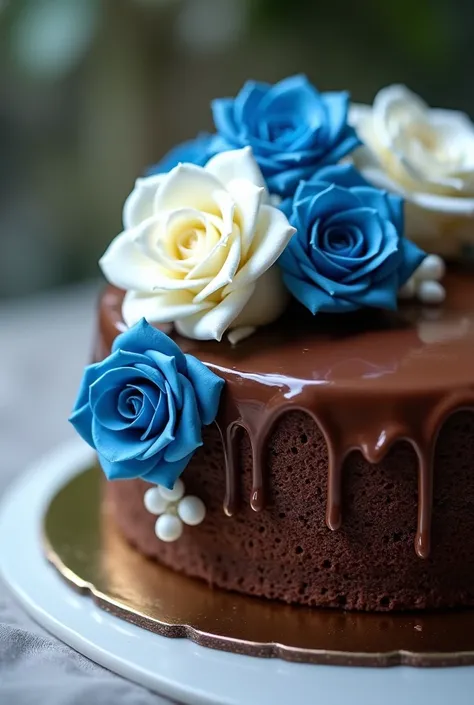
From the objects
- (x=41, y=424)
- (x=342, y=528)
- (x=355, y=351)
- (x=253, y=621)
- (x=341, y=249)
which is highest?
(x=341, y=249)

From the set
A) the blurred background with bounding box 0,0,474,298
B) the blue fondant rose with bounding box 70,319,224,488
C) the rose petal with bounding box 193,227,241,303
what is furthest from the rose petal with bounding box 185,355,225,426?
the blurred background with bounding box 0,0,474,298

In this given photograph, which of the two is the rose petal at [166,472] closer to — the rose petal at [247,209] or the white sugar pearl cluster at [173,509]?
the white sugar pearl cluster at [173,509]

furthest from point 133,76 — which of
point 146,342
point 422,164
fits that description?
point 146,342

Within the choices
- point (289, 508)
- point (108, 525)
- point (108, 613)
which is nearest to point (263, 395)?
point (289, 508)

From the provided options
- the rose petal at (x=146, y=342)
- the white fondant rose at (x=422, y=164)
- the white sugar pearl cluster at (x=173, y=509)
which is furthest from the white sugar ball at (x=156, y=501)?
the white fondant rose at (x=422, y=164)

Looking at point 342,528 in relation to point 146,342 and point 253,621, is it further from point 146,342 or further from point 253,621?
point 146,342

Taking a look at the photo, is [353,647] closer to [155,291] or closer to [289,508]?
[289,508]

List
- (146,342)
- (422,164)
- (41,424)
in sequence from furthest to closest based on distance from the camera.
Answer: (41,424) < (422,164) < (146,342)
